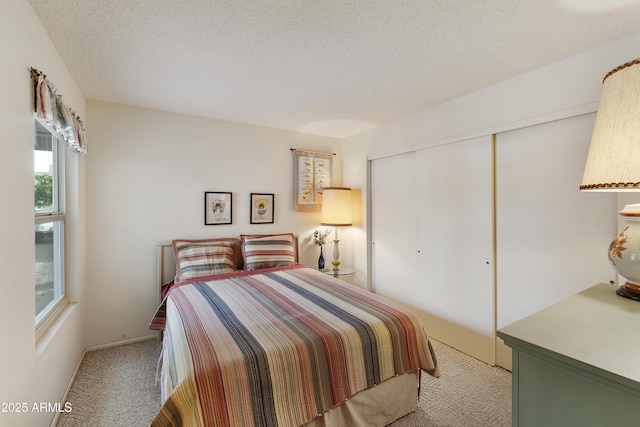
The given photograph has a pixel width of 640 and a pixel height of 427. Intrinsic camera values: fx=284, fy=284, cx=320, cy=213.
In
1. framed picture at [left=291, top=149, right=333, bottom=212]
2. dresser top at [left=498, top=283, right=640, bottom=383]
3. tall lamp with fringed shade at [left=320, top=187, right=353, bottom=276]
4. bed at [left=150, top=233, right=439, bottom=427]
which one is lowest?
bed at [left=150, top=233, right=439, bottom=427]

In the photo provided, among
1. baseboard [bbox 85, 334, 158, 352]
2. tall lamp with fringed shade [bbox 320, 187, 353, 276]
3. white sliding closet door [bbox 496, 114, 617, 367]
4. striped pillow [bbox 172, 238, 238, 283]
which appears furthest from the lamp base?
baseboard [bbox 85, 334, 158, 352]

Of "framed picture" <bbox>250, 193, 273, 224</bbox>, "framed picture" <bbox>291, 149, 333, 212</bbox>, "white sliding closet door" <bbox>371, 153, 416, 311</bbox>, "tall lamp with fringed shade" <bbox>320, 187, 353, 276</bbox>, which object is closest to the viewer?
"white sliding closet door" <bbox>371, 153, 416, 311</bbox>

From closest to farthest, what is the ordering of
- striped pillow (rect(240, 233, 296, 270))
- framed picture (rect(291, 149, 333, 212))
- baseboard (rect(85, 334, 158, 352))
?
baseboard (rect(85, 334, 158, 352)) → striped pillow (rect(240, 233, 296, 270)) → framed picture (rect(291, 149, 333, 212))

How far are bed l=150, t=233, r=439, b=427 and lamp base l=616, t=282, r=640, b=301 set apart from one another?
1.03m

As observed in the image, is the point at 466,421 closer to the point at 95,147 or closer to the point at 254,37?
the point at 254,37

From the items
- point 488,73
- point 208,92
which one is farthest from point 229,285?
point 488,73

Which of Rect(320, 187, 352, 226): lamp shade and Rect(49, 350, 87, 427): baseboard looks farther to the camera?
Rect(320, 187, 352, 226): lamp shade

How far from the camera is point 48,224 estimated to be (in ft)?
6.73

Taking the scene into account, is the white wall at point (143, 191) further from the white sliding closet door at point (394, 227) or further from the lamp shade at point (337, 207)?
the white sliding closet door at point (394, 227)

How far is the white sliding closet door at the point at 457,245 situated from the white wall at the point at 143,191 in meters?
2.06

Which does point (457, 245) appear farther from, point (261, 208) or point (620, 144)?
point (261, 208)

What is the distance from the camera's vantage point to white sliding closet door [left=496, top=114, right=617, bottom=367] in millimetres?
1914

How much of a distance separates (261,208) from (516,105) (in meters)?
2.78

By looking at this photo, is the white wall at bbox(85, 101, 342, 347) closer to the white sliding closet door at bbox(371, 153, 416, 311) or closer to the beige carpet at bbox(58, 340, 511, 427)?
the beige carpet at bbox(58, 340, 511, 427)
